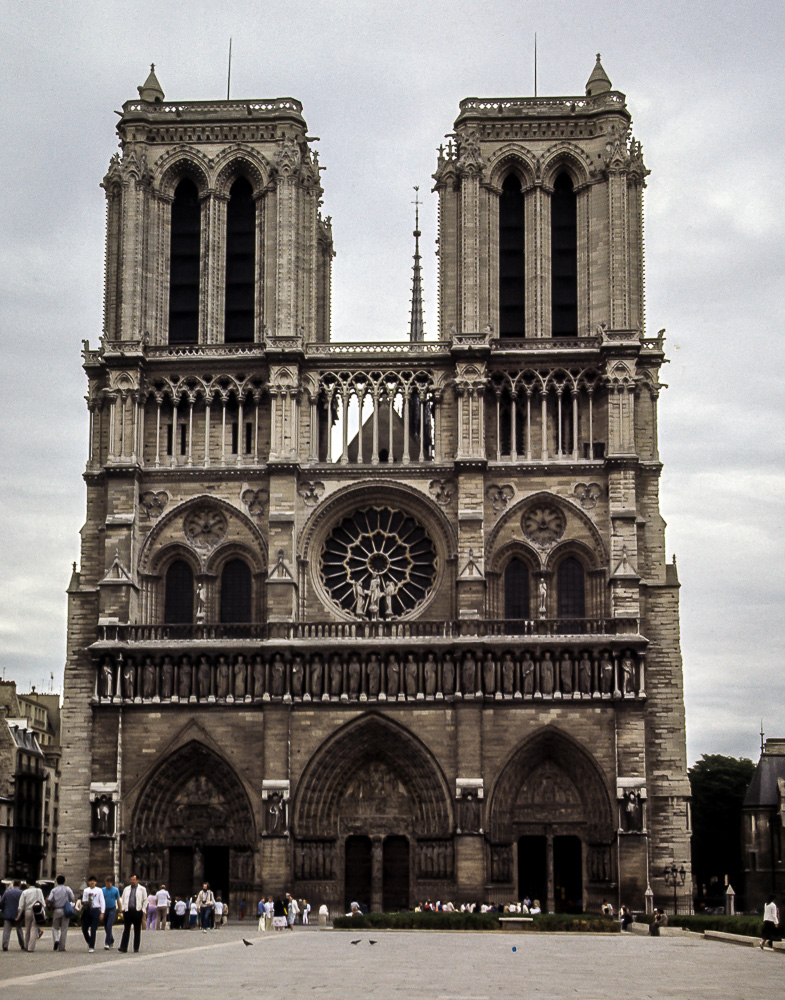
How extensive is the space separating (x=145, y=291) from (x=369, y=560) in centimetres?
1351

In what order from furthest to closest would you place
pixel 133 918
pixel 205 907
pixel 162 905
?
pixel 205 907, pixel 162 905, pixel 133 918

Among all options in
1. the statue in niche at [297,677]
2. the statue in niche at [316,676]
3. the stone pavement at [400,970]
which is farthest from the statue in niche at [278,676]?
the stone pavement at [400,970]

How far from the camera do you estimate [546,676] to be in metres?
57.3

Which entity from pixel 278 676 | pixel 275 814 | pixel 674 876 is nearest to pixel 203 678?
pixel 278 676

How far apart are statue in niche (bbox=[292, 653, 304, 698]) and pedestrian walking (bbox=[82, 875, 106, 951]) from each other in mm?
24558

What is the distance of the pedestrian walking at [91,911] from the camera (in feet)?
105

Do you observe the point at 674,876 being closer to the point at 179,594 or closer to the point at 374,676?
the point at 374,676

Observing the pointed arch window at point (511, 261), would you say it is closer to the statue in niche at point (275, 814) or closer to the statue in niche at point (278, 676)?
the statue in niche at point (278, 676)

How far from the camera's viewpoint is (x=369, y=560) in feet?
199

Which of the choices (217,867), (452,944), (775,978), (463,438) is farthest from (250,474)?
(775,978)

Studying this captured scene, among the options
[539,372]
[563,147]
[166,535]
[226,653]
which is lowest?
[226,653]

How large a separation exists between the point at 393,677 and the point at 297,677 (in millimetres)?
3375

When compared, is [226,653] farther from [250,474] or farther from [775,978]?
[775,978]

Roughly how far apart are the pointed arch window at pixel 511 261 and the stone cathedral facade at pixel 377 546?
3.4 inches
